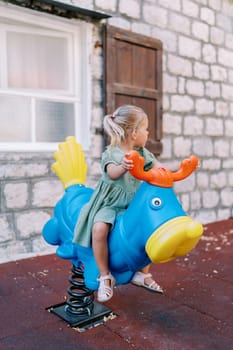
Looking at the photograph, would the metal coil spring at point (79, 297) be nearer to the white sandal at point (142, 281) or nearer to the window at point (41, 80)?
the white sandal at point (142, 281)

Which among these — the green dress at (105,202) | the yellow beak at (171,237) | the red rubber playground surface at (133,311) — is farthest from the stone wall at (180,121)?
the yellow beak at (171,237)

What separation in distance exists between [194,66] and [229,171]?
174 cm

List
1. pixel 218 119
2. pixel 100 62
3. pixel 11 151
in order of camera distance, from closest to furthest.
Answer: pixel 11 151, pixel 100 62, pixel 218 119

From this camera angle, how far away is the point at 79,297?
239cm

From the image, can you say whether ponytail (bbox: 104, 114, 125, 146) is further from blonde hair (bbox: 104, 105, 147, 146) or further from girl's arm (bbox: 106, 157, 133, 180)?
girl's arm (bbox: 106, 157, 133, 180)

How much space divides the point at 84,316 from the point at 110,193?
33.6 inches

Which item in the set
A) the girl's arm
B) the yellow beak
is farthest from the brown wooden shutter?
the yellow beak

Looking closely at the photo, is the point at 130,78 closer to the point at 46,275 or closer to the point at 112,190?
the point at 46,275

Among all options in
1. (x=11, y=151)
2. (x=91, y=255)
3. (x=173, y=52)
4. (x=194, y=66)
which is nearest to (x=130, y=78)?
(x=173, y=52)

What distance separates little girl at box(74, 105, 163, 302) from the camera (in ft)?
6.59

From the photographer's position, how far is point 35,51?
4.06 meters

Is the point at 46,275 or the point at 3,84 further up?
the point at 3,84

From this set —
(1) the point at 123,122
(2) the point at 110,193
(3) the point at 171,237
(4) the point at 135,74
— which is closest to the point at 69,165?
(2) the point at 110,193

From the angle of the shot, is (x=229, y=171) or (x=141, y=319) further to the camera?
(x=229, y=171)
